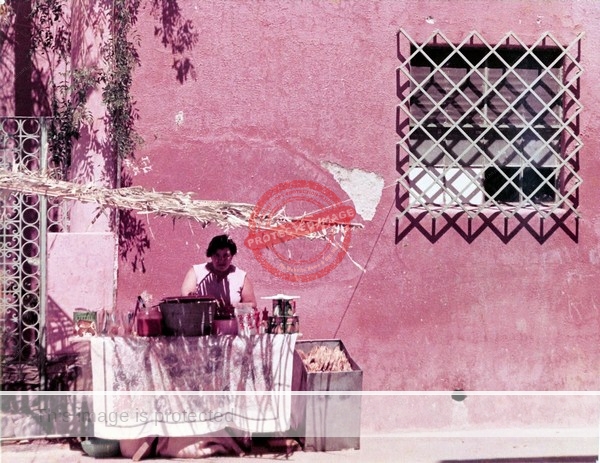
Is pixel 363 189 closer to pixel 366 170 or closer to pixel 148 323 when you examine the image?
pixel 366 170

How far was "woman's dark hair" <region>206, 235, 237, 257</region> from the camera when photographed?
606cm

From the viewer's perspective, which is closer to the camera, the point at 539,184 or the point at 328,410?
the point at 328,410

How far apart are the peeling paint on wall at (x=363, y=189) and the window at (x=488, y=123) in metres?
0.22

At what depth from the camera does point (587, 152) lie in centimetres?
681

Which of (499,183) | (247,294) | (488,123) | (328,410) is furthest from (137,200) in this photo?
(499,183)

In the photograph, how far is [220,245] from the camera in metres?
6.06

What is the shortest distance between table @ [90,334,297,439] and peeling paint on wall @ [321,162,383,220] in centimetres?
140

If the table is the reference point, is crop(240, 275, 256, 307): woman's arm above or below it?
above

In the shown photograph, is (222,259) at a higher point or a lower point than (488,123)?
lower

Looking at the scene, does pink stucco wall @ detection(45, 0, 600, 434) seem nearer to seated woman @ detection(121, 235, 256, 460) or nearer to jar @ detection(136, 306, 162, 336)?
seated woman @ detection(121, 235, 256, 460)

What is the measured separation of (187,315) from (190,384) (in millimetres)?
446

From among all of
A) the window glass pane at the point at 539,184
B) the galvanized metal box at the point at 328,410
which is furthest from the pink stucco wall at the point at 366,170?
the galvanized metal box at the point at 328,410

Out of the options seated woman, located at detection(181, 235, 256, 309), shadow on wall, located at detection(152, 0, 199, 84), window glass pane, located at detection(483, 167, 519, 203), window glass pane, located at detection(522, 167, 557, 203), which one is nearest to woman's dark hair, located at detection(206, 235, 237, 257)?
seated woman, located at detection(181, 235, 256, 309)

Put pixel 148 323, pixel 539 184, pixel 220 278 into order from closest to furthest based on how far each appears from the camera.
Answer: pixel 148 323 → pixel 220 278 → pixel 539 184
